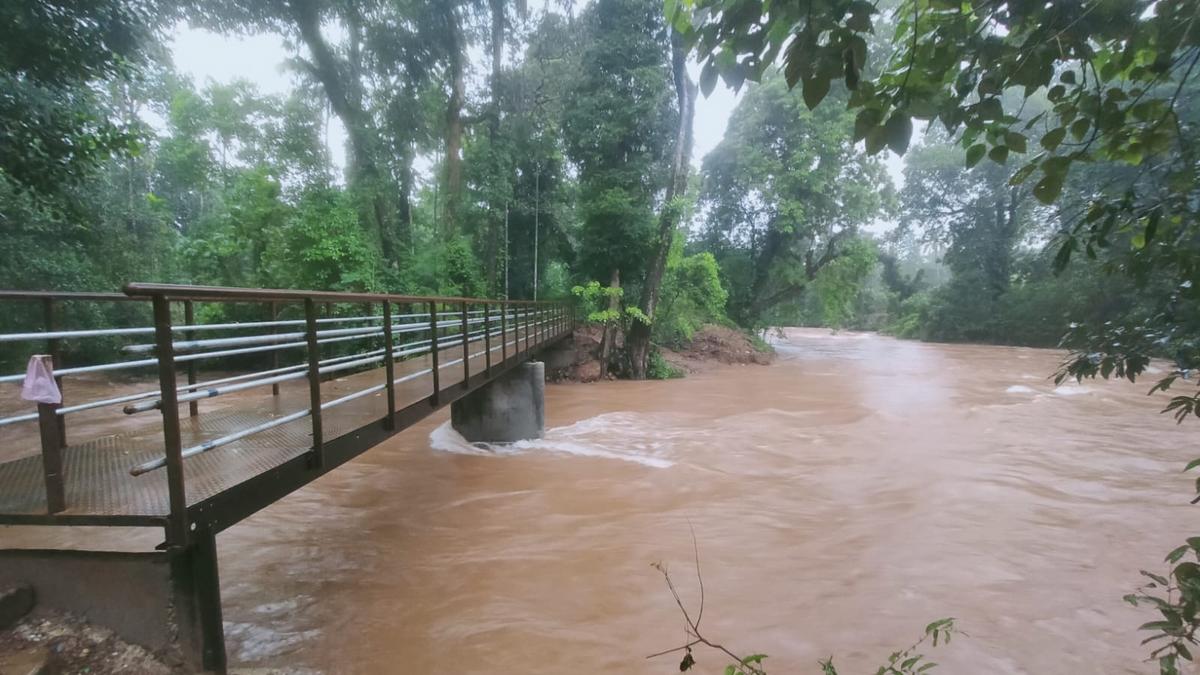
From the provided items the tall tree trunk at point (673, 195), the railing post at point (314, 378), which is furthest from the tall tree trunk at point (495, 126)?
the railing post at point (314, 378)

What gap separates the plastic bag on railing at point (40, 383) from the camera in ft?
7.22

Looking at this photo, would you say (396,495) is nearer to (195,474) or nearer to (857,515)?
(195,474)

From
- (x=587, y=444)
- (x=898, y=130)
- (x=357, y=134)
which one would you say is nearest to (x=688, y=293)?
(x=587, y=444)

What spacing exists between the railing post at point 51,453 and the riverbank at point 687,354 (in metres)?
13.8

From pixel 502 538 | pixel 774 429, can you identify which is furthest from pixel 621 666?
pixel 774 429

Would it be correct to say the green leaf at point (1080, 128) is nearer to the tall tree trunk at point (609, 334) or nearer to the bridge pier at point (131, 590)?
the bridge pier at point (131, 590)

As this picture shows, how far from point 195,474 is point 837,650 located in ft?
13.6

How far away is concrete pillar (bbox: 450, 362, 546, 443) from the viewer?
30.3ft

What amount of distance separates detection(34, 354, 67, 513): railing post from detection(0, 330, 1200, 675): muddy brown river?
1807 mm

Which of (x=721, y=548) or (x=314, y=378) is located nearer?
(x=314, y=378)

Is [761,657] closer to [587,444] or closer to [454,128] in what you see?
[587,444]

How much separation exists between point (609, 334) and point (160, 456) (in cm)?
1370

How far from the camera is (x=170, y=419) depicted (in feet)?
7.70

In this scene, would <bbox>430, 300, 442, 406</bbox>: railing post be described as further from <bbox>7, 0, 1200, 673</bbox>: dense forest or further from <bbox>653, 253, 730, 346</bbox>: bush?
<bbox>653, 253, 730, 346</bbox>: bush
